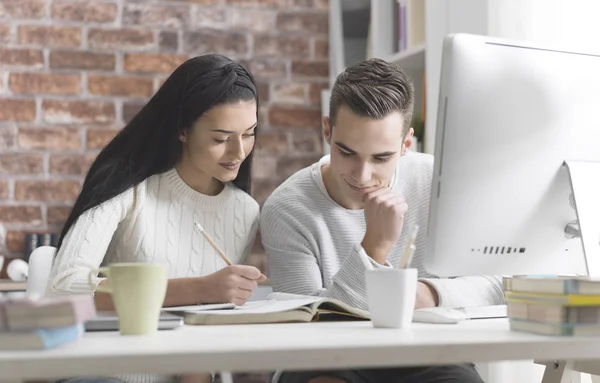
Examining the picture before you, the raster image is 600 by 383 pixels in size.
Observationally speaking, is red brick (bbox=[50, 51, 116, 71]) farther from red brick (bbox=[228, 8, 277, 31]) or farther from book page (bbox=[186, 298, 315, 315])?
book page (bbox=[186, 298, 315, 315])

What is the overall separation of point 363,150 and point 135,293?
68 cm

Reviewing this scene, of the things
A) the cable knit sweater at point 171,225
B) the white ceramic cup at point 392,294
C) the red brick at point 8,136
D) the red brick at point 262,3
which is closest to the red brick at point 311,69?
the red brick at point 262,3

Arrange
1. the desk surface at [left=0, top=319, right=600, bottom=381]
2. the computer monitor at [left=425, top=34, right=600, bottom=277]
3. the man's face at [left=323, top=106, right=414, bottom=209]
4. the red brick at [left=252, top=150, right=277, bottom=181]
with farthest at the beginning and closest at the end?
the red brick at [left=252, top=150, right=277, bottom=181] < the man's face at [left=323, top=106, right=414, bottom=209] < the computer monitor at [left=425, top=34, right=600, bottom=277] < the desk surface at [left=0, top=319, right=600, bottom=381]

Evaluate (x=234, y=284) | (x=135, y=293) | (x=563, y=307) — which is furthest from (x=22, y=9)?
(x=563, y=307)

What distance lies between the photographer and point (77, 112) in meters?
2.77

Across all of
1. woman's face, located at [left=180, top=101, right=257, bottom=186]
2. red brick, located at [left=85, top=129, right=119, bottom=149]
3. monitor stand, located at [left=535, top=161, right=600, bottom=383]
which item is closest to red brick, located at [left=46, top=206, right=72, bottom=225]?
red brick, located at [left=85, top=129, right=119, bottom=149]

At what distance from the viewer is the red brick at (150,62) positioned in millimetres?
2826

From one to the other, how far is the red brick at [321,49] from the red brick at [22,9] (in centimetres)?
98

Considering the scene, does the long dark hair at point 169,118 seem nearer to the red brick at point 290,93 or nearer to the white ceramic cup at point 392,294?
the white ceramic cup at point 392,294

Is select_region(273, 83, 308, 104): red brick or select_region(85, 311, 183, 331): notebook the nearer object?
select_region(85, 311, 183, 331): notebook

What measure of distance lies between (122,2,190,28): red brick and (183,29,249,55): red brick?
0.20 ft

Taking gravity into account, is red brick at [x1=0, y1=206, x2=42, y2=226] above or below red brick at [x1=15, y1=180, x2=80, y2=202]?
below

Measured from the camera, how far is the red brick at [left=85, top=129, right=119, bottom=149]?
109 inches

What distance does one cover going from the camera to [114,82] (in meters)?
2.81
